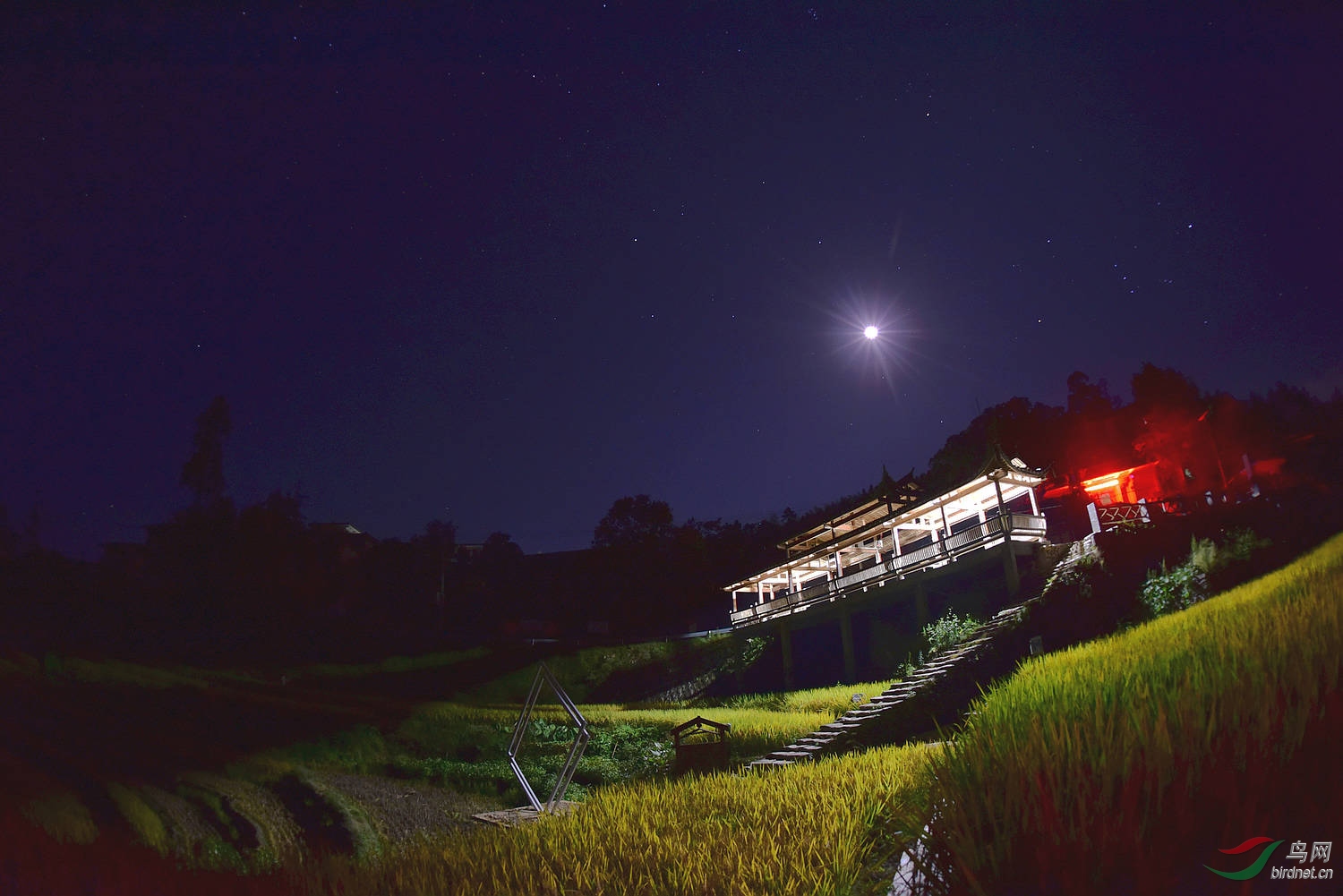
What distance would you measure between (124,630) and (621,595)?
28532mm

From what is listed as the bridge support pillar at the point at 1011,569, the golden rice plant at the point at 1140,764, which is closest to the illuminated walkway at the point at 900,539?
the bridge support pillar at the point at 1011,569

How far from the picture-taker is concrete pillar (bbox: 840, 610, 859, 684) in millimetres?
25438

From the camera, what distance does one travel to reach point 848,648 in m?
25.8

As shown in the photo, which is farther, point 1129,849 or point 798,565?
point 798,565

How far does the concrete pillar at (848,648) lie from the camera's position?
25.4 metres

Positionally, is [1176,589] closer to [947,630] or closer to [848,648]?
[947,630]

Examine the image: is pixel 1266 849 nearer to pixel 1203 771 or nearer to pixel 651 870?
pixel 1203 771

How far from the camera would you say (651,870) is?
490 cm

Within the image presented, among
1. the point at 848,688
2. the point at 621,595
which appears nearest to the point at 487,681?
the point at 621,595

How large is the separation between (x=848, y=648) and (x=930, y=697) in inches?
467

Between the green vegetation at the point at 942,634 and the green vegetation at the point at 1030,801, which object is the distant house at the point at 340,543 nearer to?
the green vegetation at the point at 1030,801

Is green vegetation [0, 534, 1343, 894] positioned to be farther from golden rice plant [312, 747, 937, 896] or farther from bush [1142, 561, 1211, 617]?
bush [1142, 561, 1211, 617]

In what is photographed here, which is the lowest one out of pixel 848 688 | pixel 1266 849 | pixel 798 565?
pixel 848 688

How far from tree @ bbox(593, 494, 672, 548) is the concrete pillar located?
26894mm
